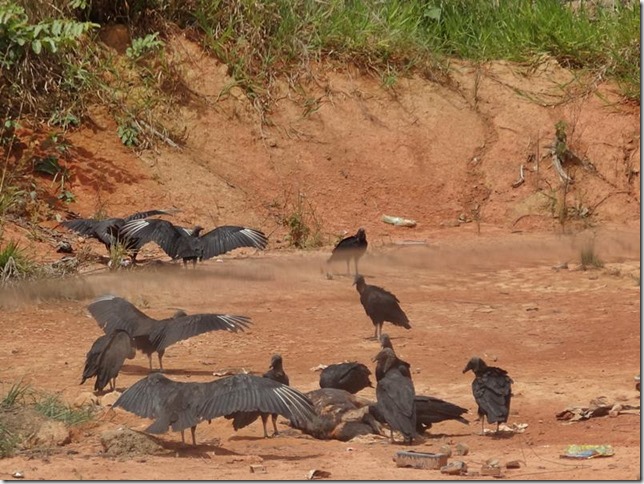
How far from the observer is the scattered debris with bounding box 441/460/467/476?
6793mm

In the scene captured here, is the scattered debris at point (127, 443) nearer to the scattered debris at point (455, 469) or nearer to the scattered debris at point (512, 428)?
the scattered debris at point (455, 469)

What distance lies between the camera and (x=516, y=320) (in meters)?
11.4

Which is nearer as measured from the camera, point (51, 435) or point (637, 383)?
point (51, 435)

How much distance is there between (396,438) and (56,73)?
7871 mm

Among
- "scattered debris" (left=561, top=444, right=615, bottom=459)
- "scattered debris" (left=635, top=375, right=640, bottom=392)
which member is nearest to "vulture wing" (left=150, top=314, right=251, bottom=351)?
"scattered debris" (left=561, top=444, right=615, bottom=459)

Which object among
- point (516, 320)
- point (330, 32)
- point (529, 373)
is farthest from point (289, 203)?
point (529, 373)

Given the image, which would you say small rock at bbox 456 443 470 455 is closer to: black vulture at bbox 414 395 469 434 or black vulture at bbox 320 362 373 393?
black vulture at bbox 414 395 469 434

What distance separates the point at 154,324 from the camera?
9.16 metres

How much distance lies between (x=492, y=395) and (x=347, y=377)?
3.84 ft

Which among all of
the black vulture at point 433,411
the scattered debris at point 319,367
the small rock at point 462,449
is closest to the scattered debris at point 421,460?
the small rock at point 462,449

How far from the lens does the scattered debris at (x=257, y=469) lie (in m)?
6.87

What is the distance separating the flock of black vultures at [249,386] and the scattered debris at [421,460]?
524 mm

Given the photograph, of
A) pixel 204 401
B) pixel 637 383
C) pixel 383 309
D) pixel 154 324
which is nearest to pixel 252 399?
pixel 204 401

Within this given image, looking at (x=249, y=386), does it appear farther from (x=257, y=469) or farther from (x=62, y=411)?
(x=62, y=411)
